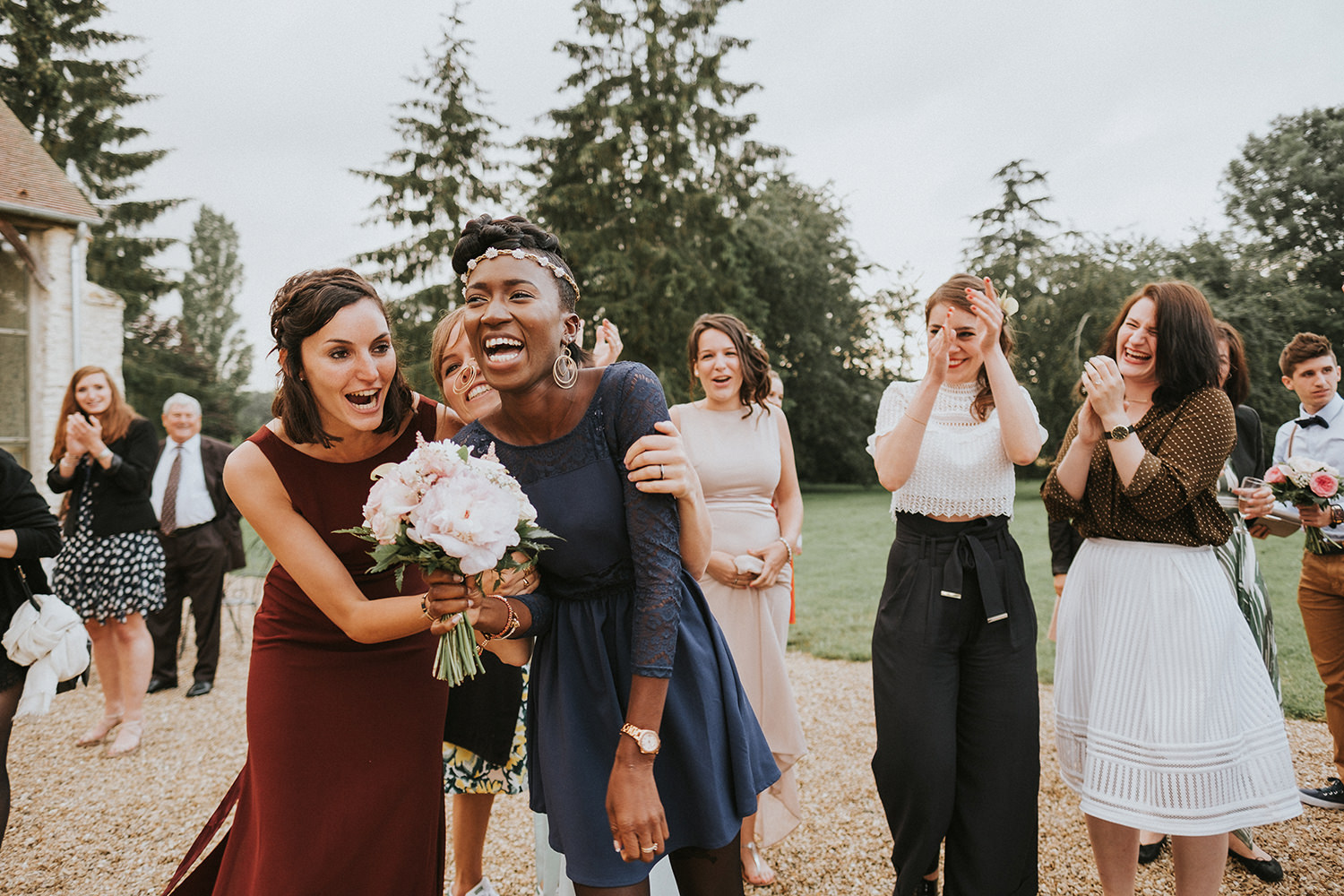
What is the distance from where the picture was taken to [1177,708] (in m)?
3.06

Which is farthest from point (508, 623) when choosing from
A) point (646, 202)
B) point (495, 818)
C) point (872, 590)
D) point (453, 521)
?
point (646, 202)

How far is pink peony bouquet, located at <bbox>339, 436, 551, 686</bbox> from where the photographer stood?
5.90 ft

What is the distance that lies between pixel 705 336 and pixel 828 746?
3578 millimetres

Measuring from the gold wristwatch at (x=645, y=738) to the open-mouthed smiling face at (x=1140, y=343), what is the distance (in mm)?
2820

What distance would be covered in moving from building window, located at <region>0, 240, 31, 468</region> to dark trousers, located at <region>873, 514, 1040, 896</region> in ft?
50.9

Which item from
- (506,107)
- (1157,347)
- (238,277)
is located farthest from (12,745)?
(238,277)

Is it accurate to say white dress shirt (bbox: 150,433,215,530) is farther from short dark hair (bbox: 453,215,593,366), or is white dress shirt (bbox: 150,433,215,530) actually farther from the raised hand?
the raised hand

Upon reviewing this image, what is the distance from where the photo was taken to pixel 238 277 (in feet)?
208

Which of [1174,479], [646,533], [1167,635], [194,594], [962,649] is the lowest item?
[194,594]

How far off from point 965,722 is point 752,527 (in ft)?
5.12

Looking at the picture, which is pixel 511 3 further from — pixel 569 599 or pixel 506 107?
pixel 569 599

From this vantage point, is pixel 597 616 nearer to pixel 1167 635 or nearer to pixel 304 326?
pixel 304 326

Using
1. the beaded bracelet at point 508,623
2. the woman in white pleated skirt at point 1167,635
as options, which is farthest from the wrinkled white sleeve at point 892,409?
the beaded bracelet at point 508,623

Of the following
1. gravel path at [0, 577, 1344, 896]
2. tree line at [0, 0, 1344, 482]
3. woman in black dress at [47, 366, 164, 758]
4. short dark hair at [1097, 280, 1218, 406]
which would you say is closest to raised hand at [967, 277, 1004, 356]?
short dark hair at [1097, 280, 1218, 406]
